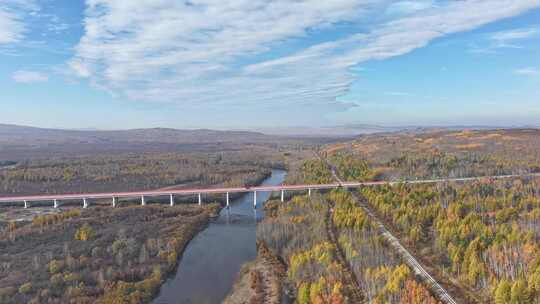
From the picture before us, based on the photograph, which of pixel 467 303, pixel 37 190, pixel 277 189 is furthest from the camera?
pixel 37 190

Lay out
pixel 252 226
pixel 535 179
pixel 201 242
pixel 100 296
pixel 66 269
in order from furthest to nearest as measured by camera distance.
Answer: pixel 535 179
pixel 252 226
pixel 201 242
pixel 66 269
pixel 100 296

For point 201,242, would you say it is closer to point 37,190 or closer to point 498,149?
point 37,190

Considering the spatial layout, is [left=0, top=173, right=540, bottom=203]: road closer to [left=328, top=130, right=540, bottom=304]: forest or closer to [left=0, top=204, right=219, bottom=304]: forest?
[left=328, top=130, right=540, bottom=304]: forest

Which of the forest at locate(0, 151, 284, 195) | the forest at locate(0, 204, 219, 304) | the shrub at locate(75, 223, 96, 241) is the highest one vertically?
the forest at locate(0, 151, 284, 195)

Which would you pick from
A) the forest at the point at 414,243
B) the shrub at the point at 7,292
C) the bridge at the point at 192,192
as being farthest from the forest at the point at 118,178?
the shrub at the point at 7,292

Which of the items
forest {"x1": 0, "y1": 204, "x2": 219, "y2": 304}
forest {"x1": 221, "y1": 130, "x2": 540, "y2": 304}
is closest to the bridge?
forest {"x1": 221, "y1": 130, "x2": 540, "y2": 304}

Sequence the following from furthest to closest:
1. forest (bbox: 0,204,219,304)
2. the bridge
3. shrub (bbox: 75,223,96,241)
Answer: the bridge
shrub (bbox: 75,223,96,241)
forest (bbox: 0,204,219,304)

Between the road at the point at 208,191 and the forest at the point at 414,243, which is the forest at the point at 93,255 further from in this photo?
the forest at the point at 414,243

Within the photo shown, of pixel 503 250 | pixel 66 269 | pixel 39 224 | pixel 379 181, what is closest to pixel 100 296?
pixel 66 269

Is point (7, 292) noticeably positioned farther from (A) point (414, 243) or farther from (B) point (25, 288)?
(A) point (414, 243)
